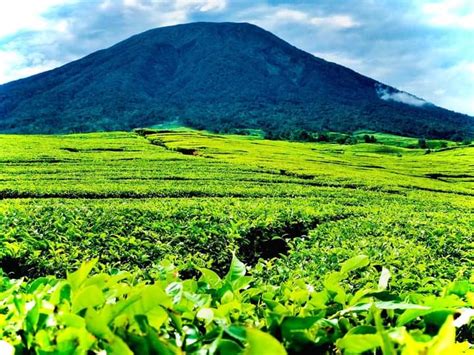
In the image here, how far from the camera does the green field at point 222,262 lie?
1.28 m

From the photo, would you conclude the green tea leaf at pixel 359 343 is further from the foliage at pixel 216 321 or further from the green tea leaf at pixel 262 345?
the green tea leaf at pixel 262 345

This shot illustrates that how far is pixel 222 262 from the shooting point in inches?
330

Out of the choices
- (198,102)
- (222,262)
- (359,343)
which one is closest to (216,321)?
(359,343)

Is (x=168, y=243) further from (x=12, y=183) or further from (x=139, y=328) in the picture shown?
(x=12, y=183)

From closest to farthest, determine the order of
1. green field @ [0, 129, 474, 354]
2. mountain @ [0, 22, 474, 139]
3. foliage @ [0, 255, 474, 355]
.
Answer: foliage @ [0, 255, 474, 355] < green field @ [0, 129, 474, 354] < mountain @ [0, 22, 474, 139]

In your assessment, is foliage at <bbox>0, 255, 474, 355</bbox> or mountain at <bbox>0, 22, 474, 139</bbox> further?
mountain at <bbox>0, 22, 474, 139</bbox>

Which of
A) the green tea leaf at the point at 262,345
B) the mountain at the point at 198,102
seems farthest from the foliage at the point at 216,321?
the mountain at the point at 198,102

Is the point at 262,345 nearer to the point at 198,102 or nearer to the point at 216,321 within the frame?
the point at 216,321

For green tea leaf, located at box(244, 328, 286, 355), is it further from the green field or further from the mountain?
the mountain

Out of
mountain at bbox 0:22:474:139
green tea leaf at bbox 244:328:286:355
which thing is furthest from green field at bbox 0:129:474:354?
mountain at bbox 0:22:474:139

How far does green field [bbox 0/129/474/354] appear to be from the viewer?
1277mm

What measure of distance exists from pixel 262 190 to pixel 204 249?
8.49 m

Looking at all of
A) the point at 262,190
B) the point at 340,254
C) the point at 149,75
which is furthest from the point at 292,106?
the point at 340,254

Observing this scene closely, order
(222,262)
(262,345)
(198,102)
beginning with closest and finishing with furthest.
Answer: (262,345), (222,262), (198,102)
